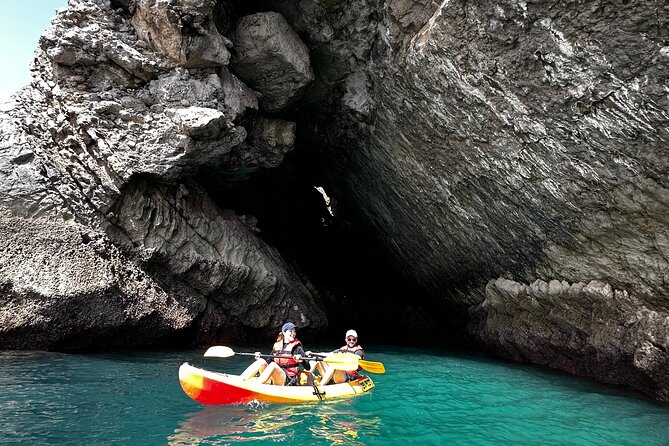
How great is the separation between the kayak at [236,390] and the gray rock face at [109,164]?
17.4ft

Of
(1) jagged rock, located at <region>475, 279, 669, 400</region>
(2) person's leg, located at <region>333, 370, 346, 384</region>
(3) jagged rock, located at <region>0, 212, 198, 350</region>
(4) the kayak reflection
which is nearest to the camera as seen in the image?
(4) the kayak reflection

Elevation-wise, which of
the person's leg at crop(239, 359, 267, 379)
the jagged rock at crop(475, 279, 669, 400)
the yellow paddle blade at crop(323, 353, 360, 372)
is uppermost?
the jagged rock at crop(475, 279, 669, 400)

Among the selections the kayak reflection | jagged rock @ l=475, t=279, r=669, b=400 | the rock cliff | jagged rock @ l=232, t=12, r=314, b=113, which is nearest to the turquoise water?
the kayak reflection

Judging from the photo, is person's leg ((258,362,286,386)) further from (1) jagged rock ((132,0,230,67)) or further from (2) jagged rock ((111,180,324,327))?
(1) jagged rock ((132,0,230,67))

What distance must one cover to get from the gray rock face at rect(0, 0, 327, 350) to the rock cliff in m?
0.05

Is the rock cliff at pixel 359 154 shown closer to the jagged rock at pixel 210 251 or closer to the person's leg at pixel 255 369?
the jagged rock at pixel 210 251

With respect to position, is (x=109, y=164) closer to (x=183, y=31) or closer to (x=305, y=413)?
(x=183, y=31)

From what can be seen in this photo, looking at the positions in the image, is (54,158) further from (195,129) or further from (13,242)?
(195,129)

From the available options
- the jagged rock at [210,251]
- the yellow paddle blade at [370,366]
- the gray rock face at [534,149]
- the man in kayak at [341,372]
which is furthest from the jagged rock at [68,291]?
the gray rock face at [534,149]

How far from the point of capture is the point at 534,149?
9.95m

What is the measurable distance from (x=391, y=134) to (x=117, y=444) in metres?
10.0

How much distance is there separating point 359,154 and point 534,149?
6.81 meters

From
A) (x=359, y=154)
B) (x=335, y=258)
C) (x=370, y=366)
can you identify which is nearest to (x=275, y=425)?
(x=370, y=366)

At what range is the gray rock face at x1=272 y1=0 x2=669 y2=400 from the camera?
Answer: 8102 mm
